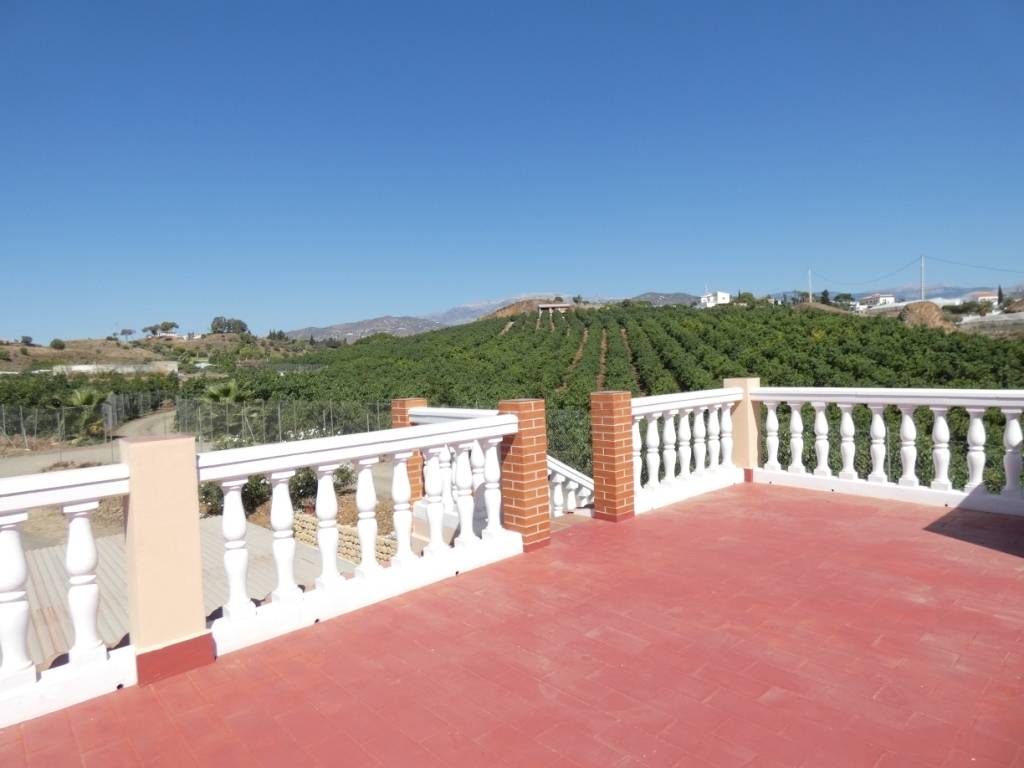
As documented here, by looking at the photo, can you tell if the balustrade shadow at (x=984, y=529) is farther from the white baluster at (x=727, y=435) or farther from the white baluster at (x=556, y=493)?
the white baluster at (x=556, y=493)

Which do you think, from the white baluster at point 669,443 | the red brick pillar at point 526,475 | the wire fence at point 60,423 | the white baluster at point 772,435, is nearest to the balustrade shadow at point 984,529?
the white baluster at point 772,435

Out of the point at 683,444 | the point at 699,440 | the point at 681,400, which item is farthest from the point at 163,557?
the point at 699,440

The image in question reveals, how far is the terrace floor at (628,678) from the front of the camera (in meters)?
2.28

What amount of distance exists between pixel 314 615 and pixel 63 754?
1232 millimetres

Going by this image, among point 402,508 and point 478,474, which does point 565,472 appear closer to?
point 478,474

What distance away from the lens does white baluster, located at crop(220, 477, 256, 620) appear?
121 inches

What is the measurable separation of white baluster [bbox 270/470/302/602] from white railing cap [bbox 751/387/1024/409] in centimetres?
470

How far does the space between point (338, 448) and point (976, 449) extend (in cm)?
492

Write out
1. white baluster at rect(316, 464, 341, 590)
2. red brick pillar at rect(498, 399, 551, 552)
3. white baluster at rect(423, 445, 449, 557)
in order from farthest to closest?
red brick pillar at rect(498, 399, 551, 552)
white baluster at rect(423, 445, 449, 557)
white baluster at rect(316, 464, 341, 590)

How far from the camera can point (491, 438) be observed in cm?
431

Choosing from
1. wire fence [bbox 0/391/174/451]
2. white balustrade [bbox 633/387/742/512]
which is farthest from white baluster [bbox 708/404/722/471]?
wire fence [bbox 0/391/174/451]

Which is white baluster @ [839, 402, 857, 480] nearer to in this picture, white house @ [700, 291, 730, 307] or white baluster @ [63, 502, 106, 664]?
white baluster @ [63, 502, 106, 664]

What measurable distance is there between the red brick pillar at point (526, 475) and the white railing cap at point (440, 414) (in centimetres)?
31

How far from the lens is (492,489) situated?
14.4ft
